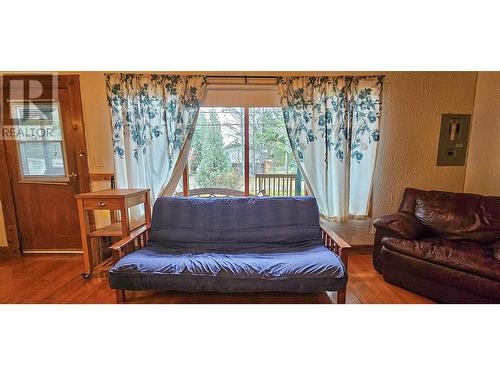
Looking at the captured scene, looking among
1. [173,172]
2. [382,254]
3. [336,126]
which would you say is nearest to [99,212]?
[173,172]

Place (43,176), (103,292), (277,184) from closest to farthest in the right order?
(103,292) < (43,176) < (277,184)

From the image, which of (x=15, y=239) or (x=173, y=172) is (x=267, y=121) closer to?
(x=173, y=172)

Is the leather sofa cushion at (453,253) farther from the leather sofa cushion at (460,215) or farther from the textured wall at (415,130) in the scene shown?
the textured wall at (415,130)

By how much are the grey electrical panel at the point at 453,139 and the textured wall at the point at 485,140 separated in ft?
0.22

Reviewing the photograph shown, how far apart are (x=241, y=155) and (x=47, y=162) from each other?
2.06 m

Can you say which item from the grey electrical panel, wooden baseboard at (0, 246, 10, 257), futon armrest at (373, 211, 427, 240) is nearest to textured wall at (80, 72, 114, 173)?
wooden baseboard at (0, 246, 10, 257)

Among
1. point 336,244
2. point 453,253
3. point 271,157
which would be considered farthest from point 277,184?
point 453,253

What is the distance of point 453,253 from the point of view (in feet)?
5.56

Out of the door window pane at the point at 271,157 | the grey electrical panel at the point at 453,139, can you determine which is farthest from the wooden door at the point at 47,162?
the grey electrical panel at the point at 453,139

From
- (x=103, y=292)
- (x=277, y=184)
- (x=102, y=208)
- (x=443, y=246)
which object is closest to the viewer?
(x=443, y=246)

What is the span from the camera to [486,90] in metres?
2.35

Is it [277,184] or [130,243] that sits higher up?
[277,184]

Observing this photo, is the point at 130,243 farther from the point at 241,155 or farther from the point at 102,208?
the point at 241,155

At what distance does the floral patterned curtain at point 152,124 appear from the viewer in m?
2.29
